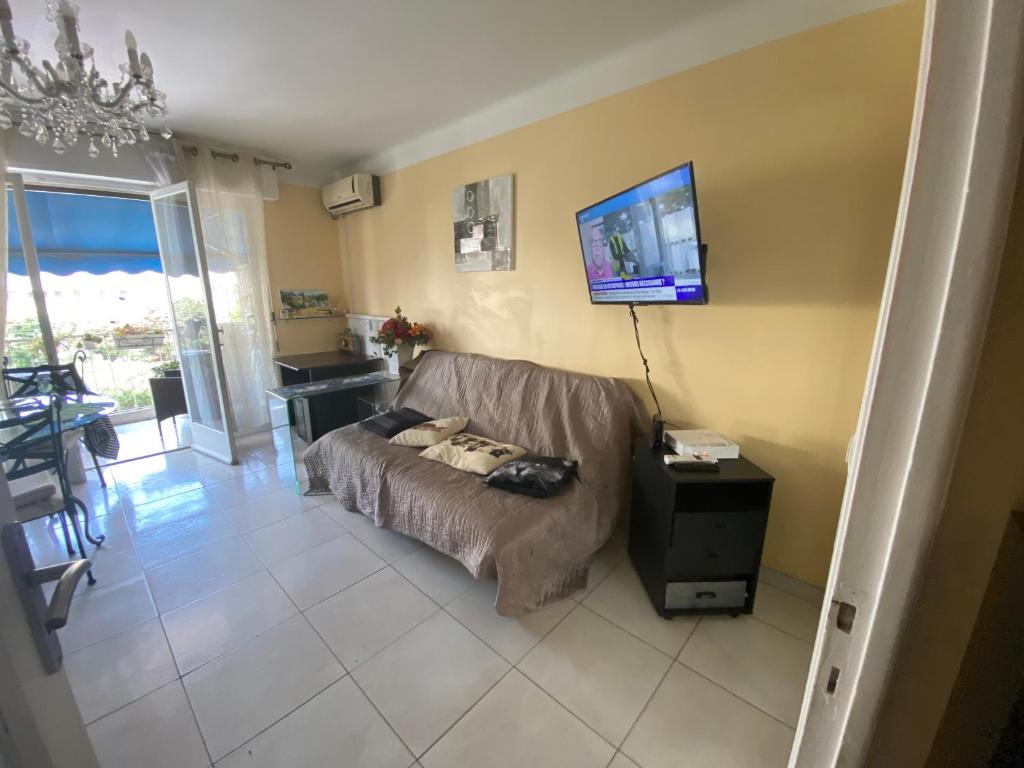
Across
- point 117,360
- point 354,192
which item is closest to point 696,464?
point 354,192

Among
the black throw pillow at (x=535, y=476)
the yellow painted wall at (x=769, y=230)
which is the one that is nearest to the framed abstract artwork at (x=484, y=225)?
the yellow painted wall at (x=769, y=230)

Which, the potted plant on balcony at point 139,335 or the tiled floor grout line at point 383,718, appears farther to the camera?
the potted plant on balcony at point 139,335

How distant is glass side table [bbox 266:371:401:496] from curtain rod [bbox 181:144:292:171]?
2031 mm

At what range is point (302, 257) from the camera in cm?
398

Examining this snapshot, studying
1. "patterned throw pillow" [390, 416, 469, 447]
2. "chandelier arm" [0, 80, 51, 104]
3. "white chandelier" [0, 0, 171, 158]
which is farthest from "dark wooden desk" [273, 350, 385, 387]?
"chandelier arm" [0, 80, 51, 104]

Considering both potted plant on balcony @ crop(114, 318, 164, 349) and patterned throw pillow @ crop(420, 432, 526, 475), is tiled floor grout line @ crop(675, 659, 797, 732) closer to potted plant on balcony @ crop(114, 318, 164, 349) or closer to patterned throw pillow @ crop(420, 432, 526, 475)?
patterned throw pillow @ crop(420, 432, 526, 475)

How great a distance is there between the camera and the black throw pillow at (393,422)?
2635 millimetres

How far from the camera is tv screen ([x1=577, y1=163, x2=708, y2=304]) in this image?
1.56 m

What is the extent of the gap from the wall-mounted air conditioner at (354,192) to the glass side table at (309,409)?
5.19 ft

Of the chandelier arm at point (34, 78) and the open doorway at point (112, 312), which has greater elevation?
the chandelier arm at point (34, 78)

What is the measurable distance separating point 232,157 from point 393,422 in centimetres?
276

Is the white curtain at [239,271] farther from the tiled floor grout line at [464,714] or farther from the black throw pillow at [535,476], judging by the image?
the tiled floor grout line at [464,714]

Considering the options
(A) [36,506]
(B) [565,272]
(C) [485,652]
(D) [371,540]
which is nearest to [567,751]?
(C) [485,652]

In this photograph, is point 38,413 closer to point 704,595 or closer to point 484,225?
A: point 484,225
